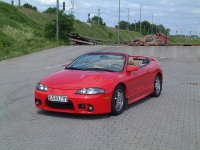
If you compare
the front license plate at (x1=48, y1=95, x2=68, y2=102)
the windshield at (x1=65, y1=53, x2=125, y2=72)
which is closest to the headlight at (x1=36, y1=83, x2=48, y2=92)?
the front license plate at (x1=48, y1=95, x2=68, y2=102)

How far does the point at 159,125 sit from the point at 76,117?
1698 millimetres

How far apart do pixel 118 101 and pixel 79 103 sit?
39.6 inches

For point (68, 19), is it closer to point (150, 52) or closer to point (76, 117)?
point (150, 52)

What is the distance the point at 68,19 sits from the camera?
109 feet

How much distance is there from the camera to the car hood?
24.0ft

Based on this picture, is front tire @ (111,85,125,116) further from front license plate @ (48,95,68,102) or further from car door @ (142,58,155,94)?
car door @ (142,58,155,94)

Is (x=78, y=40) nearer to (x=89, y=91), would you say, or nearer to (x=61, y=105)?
(x=61, y=105)

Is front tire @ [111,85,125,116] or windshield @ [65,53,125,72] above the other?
windshield @ [65,53,125,72]

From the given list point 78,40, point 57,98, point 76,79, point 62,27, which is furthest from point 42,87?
point 78,40

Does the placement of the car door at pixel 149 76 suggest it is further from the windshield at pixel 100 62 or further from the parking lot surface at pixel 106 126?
the windshield at pixel 100 62

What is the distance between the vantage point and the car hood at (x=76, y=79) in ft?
24.0

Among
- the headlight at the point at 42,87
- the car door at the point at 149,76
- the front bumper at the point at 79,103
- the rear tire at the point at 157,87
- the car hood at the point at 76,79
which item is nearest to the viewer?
the front bumper at the point at 79,103

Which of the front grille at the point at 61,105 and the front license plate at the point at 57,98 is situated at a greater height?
the front license plate at the point at 57,98

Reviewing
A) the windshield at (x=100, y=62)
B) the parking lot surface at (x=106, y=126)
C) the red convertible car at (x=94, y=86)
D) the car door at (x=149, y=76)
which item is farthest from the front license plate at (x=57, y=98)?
the car door at (x=149, y=76)
